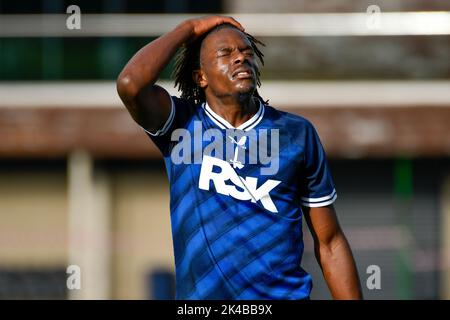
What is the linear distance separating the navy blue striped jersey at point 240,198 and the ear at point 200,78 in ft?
0.47

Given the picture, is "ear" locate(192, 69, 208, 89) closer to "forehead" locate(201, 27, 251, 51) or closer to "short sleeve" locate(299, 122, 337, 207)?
"forehead" locate(201, 27, 251, 51)

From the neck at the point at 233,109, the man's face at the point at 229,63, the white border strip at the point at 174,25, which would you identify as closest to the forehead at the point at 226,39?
the man's face at the point at 229,63

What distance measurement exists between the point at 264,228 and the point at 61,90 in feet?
38.7

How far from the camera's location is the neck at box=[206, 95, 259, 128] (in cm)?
552

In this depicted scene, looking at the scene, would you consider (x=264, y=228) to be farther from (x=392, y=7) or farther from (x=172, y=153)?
(x=392, y=7)

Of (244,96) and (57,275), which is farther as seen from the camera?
(57,275)

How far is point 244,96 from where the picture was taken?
17.8ft

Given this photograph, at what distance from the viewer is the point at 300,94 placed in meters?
16.5

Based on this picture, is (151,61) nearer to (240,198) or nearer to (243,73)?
(243,73)

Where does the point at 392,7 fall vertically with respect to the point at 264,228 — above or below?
above

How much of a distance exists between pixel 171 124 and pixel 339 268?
112 centimetres

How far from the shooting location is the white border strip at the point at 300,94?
16.5 meters

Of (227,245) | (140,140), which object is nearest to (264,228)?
(227,245)

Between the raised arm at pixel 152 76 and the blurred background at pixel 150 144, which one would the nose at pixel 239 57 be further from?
the blurred background at pixel 150 144
